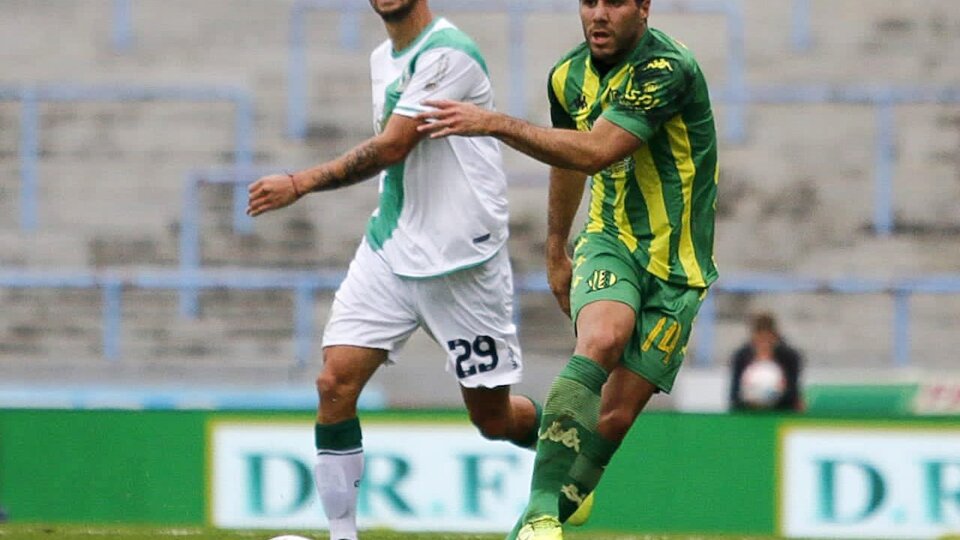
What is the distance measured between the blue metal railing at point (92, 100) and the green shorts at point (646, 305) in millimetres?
11245

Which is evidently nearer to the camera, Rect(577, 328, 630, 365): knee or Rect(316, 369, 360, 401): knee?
Rect(577, 328, 630, 365): knee

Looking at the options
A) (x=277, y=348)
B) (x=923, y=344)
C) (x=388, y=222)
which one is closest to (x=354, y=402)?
(x=388, y=222)

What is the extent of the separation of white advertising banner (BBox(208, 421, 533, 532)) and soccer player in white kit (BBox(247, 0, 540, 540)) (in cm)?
328

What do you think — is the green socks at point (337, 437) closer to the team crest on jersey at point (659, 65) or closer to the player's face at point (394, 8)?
the player's face at point (394, 8)

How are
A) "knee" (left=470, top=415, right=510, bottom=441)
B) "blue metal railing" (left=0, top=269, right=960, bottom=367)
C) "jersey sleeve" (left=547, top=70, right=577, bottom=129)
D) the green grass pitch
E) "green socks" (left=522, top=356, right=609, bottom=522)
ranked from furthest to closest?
1. "blue metal railing" (left=0, top=269, right=960, bottom=367)
2. the green grass pitch
3. "knee" (left=470, top=415, right=510, bottom=441)
4. "jersey sleeve" (left=547, top=70, right=577, bottom=129)
5. "green socks" (left=522, top=356, right=609, bottom=522)

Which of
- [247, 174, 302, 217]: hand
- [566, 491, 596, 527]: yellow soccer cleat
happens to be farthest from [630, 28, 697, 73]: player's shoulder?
[566, 491, 596, 527]: yellow soccer cleat

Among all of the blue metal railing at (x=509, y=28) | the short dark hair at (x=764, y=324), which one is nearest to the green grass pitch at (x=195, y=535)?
the short dark hair at (x=764, y=324)

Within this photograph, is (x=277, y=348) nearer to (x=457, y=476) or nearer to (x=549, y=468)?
(x=457, y=476)

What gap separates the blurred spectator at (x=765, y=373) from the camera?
1419 cm

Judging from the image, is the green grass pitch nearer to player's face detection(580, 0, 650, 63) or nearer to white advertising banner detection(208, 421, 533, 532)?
white advertising banner detection(208, 421, 533, 532)

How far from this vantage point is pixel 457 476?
11.5 metres

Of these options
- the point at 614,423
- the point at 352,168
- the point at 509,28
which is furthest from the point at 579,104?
the point at 509,28

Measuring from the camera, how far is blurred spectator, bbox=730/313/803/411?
46.5 ft

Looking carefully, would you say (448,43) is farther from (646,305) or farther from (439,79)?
(646,305)
